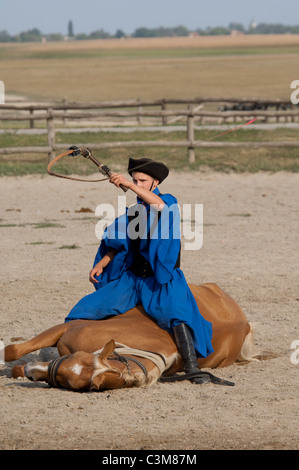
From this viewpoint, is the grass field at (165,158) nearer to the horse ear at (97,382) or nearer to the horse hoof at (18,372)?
the horse hoof at (18,372)

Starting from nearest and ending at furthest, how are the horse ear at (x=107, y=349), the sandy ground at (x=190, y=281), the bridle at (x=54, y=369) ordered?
the sandy ground at (x=190, y=281)
the horse ear at (x=107, y=349)
the bridle at (x=54, y=369)

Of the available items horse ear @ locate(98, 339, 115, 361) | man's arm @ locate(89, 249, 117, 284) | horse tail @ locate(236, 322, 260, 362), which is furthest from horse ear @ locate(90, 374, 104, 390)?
horse tail @ locate(236, 322, 260, 362)

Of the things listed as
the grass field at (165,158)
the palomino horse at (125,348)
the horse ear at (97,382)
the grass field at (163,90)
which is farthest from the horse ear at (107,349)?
the grass field at (165,158)

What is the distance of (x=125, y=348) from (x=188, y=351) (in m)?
0.49

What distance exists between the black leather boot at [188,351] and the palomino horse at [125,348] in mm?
50

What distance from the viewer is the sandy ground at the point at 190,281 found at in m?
4.34

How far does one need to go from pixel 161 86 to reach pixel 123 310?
42.4m

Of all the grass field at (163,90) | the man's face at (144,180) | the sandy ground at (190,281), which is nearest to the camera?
the sandy ground at (190,281)

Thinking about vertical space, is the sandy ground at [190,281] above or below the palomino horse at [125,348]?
below

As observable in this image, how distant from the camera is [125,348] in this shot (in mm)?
4957

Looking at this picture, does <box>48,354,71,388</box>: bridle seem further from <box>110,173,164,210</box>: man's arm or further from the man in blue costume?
<box>110,173,164,210</box>: man's arm

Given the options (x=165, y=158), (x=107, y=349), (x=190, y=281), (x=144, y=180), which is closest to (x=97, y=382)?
(x=107, y=349)

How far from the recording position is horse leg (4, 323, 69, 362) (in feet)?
16.7

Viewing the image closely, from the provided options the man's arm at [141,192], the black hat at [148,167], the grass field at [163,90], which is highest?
the black hat at [148,167]
